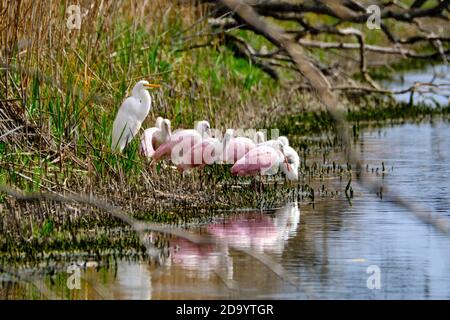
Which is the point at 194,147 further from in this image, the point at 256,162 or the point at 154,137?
the point at 154,137

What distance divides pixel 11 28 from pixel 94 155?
1.08 metres

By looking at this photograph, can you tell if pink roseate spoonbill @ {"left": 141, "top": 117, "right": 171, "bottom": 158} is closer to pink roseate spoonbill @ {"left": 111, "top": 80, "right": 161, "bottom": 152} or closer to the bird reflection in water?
pink roseate spoonbill @ {"left": 111, "top": 80, "right": 161, "bottom": 152}

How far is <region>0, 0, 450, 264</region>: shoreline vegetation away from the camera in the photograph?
24.4 ft

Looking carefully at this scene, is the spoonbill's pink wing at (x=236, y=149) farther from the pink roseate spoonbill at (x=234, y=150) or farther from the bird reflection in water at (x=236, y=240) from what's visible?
the bird reflection in water at (x=236, y=240)

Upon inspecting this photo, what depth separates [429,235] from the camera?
25.0 ft

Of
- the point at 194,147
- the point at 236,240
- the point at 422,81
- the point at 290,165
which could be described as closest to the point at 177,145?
the point at 194,147

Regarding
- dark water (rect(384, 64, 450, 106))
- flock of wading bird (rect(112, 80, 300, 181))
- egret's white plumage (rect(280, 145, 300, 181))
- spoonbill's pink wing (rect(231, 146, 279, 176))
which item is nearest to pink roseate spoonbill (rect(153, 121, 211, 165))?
flock of wading bird (rect(112, 80, 300, 181))

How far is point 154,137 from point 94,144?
28.5 inches

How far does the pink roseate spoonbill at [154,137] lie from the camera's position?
971 centimetres

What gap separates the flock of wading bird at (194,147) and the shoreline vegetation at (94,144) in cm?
11

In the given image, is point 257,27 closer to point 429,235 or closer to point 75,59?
point 429,235

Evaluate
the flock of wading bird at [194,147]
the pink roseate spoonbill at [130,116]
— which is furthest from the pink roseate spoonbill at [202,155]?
the pink roseate spoonbill at [130,116]

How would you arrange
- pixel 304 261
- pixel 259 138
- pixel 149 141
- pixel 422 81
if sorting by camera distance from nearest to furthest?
pixel 304 261 → pixel 149 141 → pixel 259 138 → pixel 422 81

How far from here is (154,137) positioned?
9914mm
